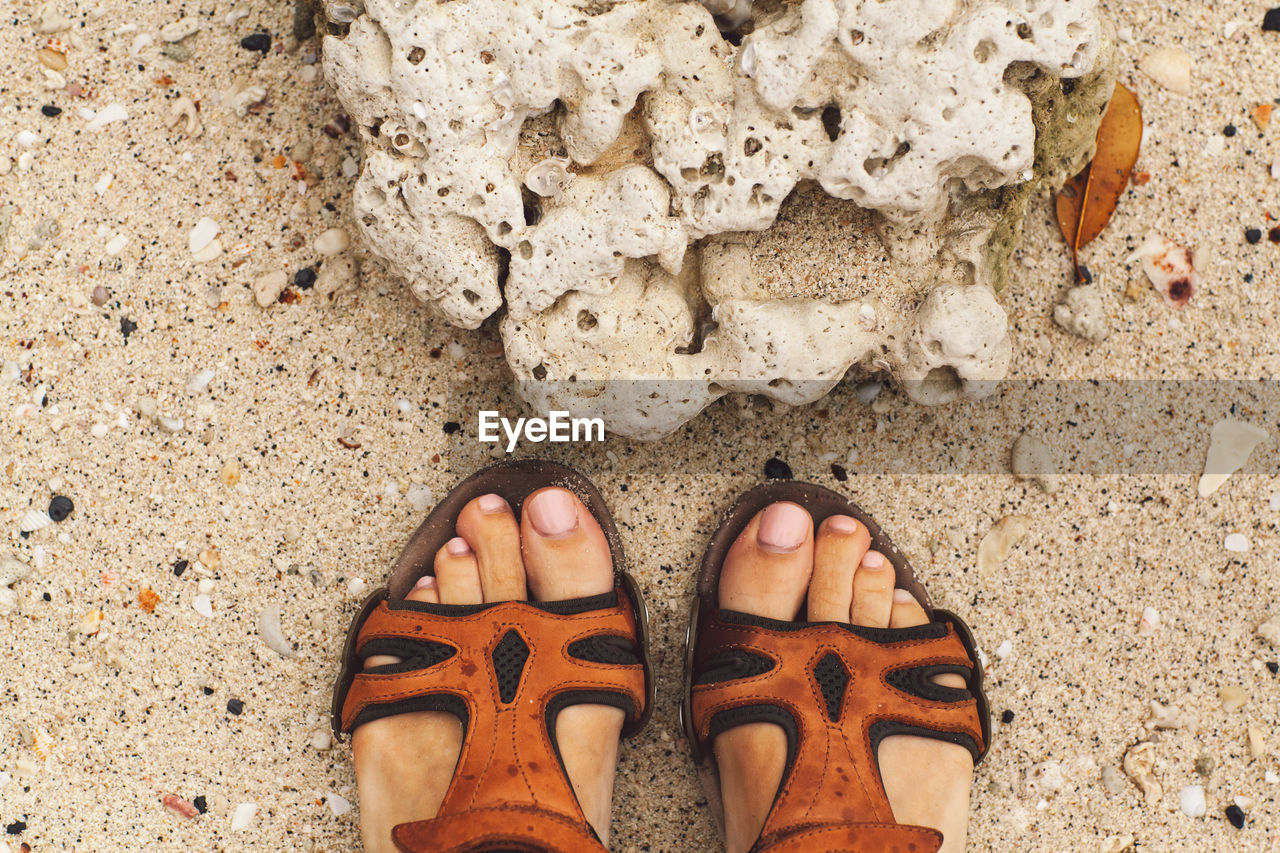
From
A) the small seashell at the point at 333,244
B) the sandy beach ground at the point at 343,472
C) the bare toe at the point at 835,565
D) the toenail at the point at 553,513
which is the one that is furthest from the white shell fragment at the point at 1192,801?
the small seashell at the point at 333,244

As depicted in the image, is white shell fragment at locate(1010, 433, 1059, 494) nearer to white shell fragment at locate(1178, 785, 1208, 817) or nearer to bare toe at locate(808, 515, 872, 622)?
bare toe at locate(808, 515, 872, 622)

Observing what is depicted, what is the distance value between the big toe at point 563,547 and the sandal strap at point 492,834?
0.50 meters

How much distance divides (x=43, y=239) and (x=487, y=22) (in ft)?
4.29

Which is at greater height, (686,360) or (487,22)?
(487,22)

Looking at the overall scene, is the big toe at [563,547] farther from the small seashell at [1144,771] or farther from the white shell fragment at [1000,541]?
the small seashell at [1144,771]

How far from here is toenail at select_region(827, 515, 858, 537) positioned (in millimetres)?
2170

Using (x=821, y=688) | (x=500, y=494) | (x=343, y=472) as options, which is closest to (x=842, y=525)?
(x=821, y=688)

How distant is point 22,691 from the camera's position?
2.14 m

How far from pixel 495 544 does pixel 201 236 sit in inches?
40.7

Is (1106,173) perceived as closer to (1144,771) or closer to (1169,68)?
(1169,68)

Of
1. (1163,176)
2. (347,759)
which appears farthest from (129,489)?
(1163,176)

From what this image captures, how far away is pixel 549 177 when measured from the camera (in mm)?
1789

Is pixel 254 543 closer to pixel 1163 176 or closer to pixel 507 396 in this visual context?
pixel 507 396

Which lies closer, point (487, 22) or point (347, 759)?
point (487, 22)
